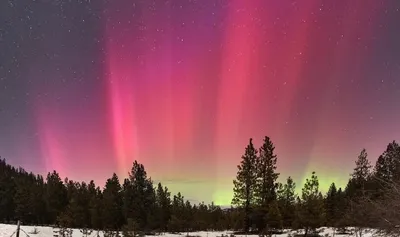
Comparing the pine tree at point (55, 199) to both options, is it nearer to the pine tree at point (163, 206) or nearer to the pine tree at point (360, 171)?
the pine tree at point (163, 206)

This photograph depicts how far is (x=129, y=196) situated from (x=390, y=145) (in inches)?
1752

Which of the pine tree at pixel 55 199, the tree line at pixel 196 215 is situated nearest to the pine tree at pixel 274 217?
the tree line at pixel 196 215

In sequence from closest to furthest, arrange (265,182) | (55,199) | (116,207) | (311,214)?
(311,214), (265,182), (116,207), (55,199)

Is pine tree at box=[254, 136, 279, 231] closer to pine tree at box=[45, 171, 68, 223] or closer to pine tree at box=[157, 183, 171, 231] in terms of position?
pine tree at box=[157, 183, 171, 231]

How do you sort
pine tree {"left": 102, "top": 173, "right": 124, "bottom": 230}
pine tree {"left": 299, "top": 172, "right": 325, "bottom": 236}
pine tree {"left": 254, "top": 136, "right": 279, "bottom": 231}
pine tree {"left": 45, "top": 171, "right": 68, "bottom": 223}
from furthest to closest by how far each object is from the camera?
pine tree {"left": 45, "top": 171, "right": 68, "bottom": 223}
pine tree {"left": 102, "top": 173, "right": 124, "bottom": 230}
pine tree {"left": 254, "top": 136, "right": 279, "bottom": 231}
pine tree {"left": 299, "top": 172, "right": 325, "bottom": 236}

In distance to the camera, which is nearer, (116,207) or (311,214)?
(311,214)

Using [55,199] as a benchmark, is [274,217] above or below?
below

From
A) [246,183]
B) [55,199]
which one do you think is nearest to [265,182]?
[246,183]

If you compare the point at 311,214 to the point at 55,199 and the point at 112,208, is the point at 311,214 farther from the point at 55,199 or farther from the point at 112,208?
the point at 55,199

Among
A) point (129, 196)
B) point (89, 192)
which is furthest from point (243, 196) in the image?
point (89, 192)

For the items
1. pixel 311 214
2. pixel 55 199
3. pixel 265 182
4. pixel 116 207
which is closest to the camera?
pixel 311 214

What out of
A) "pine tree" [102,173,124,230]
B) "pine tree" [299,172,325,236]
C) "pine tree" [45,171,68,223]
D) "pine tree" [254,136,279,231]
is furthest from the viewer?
"pine tree" [45,171,68,223]

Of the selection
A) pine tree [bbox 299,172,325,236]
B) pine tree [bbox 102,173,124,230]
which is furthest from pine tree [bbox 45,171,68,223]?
pine tree [bbox 299,172,325,236]

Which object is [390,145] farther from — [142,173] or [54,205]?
[54,205]
